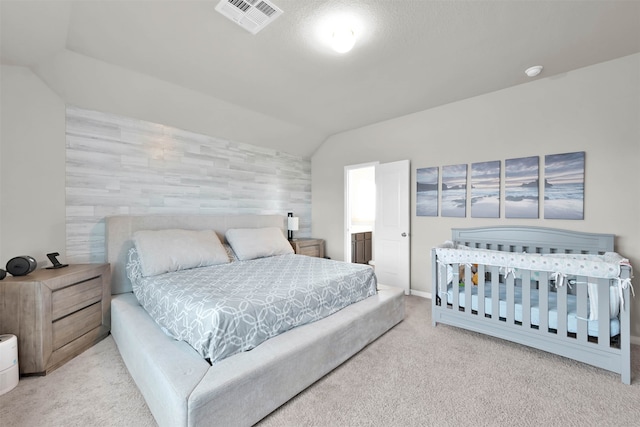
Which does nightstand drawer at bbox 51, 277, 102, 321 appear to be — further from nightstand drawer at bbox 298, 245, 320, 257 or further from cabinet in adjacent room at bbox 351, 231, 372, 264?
cabinet in adjacent room at bbox 351, 231, 372, 264

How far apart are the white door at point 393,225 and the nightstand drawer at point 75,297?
11.1ft

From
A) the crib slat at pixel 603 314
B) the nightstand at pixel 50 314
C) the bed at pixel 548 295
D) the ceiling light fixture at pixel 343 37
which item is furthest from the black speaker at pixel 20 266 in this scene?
the crib slat at pixel 603 314

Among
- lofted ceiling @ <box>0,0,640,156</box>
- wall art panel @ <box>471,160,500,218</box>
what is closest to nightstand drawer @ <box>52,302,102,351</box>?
lofted ceiling @ <box>0,0,640,156</box>

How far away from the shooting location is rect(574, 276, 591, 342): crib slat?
194cm

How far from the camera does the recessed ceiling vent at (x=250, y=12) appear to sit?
1.74 meters

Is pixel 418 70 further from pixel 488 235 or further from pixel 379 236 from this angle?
pixel 379 236

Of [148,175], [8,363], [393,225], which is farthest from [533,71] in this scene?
[8,363]

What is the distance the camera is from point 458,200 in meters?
3.38

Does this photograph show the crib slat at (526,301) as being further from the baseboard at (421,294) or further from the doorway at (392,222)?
the doorway at (392,222)

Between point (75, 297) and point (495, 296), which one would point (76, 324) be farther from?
point (495, 296)

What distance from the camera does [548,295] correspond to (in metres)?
2.19

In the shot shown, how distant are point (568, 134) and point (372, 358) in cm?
293

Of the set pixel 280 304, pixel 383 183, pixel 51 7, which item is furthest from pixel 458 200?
pixel 51 7

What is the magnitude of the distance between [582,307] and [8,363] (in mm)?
3988
